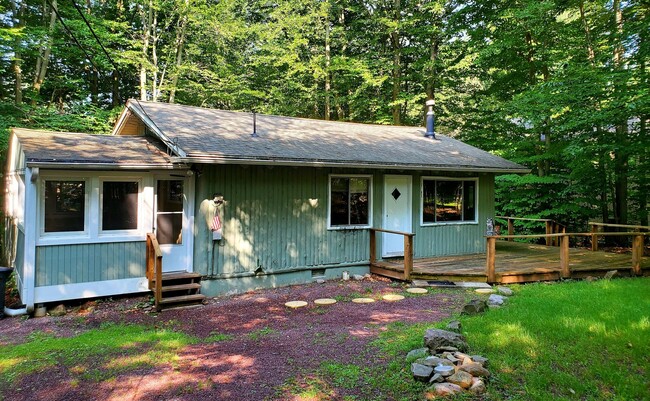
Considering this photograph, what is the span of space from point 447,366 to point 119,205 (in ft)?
20.0

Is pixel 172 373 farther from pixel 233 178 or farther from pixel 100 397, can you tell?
pixel 233 178

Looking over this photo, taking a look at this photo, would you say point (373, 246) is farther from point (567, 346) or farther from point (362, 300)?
point (567, 346)

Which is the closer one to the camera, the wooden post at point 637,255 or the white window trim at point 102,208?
the white window trim at point 102,208

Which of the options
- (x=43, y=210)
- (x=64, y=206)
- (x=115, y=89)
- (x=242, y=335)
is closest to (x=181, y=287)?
(x=242, y=335)

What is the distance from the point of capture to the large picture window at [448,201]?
10297 mm

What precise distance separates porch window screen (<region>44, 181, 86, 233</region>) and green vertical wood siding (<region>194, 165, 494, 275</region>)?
190cm

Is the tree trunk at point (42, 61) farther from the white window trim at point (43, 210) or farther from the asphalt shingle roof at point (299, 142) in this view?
the white window trim at point (43, 210)

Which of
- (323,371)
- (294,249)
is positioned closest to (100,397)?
(323,371)

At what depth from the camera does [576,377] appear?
12.6 ft

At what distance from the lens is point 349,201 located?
30.8 ft

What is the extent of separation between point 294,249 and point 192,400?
17.1ft

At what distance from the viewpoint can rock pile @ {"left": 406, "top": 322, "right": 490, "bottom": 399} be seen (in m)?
3.58

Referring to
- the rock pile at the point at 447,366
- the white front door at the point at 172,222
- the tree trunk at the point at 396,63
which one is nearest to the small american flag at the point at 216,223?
the white front door at the point at 172,222

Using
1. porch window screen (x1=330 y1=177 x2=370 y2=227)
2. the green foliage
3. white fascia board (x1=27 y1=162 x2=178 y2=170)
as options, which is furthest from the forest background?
the green foliage
